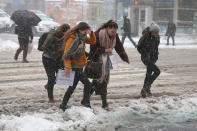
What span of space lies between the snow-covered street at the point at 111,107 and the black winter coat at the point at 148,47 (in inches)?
34.8

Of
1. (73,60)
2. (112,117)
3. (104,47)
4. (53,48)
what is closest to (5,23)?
(53,48)

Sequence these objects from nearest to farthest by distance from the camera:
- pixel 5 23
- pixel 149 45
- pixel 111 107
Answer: pixel 111 107
pixel 149 45
pixel 5 23

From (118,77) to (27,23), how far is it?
4.20 meters

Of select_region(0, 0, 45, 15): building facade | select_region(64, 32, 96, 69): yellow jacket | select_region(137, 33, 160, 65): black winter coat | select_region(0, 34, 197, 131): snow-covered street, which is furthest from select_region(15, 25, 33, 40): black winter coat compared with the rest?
select_region(0, 0, 45, 15): building facade

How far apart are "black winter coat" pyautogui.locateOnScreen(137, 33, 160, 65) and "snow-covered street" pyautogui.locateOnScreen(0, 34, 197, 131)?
2.90ft

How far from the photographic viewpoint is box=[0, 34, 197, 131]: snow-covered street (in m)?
6.44

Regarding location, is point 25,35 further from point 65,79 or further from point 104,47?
point 65,79

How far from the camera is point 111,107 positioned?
771 cm

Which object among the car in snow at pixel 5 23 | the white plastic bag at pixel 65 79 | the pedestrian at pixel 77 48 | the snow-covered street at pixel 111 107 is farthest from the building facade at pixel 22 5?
the white plastic bag at pixel 65 79

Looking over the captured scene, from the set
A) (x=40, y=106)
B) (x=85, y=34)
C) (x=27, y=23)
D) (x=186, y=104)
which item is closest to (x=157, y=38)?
(x=186, y=104)

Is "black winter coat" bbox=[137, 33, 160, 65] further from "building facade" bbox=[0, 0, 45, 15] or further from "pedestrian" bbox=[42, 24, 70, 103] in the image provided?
"building facade" bbox=[0, 0, 45, 15]

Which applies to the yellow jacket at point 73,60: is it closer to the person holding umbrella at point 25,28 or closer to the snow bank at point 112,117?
the snow bank at point 112,117

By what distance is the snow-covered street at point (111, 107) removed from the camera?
6.44 metres

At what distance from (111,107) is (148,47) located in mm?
1658
